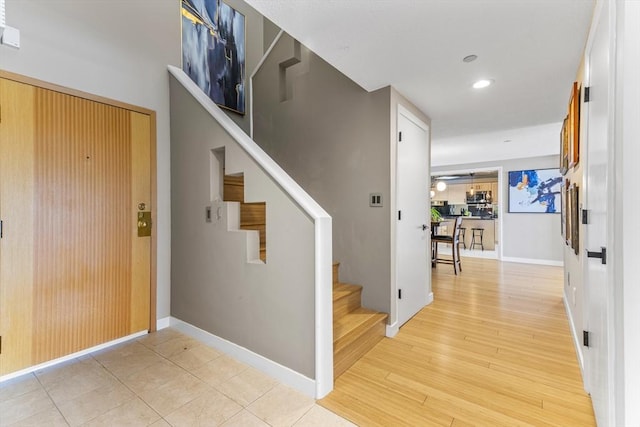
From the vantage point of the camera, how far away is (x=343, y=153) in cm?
274

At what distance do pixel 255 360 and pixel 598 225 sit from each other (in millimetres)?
2161

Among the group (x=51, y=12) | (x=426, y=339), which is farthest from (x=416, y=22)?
(x=51, y=12)

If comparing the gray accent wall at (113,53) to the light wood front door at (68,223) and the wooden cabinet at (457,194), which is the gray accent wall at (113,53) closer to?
the light wood front door at (68,223)

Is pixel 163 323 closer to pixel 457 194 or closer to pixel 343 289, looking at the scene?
pixel 343 289

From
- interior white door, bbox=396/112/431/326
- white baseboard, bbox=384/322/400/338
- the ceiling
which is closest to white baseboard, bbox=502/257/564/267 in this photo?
interior white door, bbox=396/112/431/326

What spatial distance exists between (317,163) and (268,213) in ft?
3.84

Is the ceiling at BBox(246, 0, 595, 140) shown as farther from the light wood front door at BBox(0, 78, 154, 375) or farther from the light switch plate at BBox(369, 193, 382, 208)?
the light wood front door at BBox(0, 78, 154, 375)

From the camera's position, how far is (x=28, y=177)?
1.96 meters

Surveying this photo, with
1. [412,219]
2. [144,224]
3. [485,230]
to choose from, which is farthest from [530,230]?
[144,224]

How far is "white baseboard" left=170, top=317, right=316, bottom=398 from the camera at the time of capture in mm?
1748

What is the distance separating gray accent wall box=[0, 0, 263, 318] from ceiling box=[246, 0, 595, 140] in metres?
1.65

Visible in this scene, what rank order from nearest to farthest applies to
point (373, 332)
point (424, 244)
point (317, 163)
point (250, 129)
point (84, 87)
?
point (84, 87) → point (373, 332) → point (317, 163) → point (424, 244) → point (250, 129)

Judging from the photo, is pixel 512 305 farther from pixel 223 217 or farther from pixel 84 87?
pixel 84 87

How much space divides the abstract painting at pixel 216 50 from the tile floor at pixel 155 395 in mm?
2784
